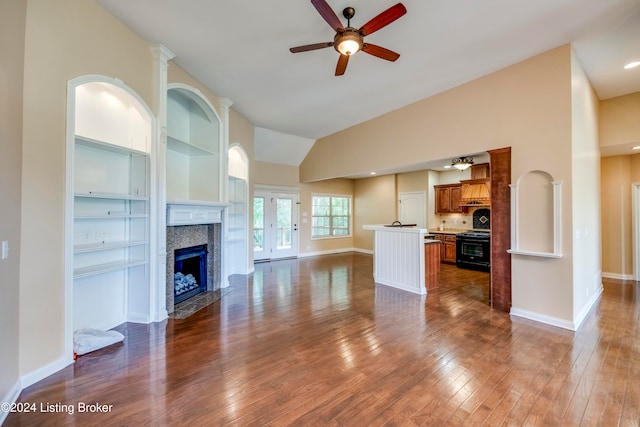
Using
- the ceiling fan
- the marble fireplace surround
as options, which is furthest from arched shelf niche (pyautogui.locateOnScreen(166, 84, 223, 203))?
the ceiling fan

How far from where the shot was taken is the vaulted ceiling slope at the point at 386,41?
2.66 metres

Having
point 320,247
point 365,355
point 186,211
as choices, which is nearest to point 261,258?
point 320,247

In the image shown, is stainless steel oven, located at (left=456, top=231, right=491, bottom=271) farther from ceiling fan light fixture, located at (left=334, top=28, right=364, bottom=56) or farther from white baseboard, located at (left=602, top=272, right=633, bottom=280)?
ceiling fan light fixture, located at (left=334, top=28, right=364, bottom=56)

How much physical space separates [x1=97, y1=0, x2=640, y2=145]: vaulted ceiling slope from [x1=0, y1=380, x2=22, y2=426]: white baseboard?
10.9ft

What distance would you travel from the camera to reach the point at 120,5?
2664mm

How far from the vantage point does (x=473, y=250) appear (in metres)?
6.59

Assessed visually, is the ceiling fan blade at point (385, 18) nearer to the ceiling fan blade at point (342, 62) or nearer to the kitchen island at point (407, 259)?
the ceiling fan blade at point (342, 62)

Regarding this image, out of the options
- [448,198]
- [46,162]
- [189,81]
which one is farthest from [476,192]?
[46,162]

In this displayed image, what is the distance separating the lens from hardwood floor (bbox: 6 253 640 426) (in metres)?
1.88

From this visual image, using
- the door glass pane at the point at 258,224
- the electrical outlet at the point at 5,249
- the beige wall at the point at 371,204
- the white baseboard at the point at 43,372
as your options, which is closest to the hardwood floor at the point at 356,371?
the white baseboard at the point at 43,372

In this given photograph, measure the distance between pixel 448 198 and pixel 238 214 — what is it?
18.4 ft

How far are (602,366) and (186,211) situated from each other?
4819 mm

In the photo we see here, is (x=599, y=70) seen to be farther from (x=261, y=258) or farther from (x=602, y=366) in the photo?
(x=261, y=258)

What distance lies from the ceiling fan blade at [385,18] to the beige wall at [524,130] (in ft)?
7.55
